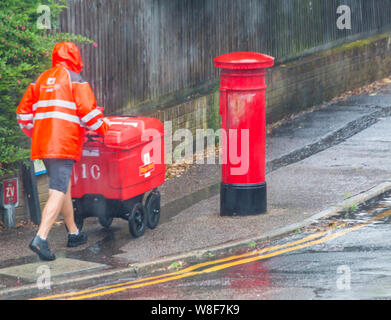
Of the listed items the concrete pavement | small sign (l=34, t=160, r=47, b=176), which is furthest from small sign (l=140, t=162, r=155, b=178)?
small sign (l=34, t=160, r=47, b=176)

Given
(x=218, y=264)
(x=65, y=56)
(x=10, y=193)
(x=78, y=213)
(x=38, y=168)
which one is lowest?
(x=218, y=264)

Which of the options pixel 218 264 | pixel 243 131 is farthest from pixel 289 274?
pixel 243 131

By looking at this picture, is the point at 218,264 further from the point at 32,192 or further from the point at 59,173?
the point at 32,192

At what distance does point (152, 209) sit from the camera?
962cm

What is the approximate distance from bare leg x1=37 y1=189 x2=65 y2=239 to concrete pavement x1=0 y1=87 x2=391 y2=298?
0.32 metres

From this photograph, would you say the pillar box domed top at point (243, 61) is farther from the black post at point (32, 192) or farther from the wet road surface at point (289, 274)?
the black post at point (32, 192)

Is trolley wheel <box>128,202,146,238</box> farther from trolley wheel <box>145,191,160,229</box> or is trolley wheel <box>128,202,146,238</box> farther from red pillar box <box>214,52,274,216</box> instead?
red pillar box <box>214,52,274,216</box>

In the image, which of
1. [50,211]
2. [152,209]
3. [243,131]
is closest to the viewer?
[50,211]

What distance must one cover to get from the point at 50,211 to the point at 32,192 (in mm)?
1481

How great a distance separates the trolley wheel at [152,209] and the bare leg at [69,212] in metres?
0.90

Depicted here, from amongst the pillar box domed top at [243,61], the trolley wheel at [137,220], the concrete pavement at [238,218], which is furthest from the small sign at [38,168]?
the pillar box domed top at [243,61]

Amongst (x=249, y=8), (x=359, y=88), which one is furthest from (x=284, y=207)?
(x=359, y=88)

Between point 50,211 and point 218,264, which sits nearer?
point 218,264

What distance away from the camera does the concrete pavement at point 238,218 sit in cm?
838
